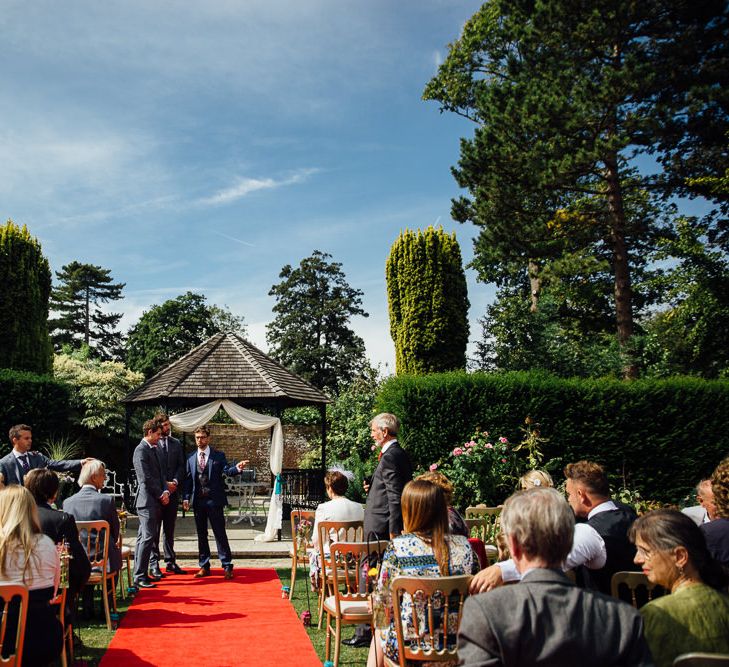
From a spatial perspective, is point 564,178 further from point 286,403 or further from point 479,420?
point 286,403

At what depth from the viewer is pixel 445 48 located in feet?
86.9

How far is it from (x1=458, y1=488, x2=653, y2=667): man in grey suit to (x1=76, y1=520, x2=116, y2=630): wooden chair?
18.3 feet

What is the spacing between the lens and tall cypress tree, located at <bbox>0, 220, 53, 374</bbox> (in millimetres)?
16859

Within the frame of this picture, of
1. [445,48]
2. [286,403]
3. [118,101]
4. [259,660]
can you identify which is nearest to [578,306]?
[445,48]

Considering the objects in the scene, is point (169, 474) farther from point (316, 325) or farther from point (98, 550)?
point (316, 325)

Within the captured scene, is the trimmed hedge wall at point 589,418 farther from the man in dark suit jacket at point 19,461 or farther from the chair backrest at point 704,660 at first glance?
the chair backrest at point 704,660

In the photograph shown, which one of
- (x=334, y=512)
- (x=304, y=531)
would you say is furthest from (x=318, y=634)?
(x=304, y=531)

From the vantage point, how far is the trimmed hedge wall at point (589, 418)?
13258 millimetres

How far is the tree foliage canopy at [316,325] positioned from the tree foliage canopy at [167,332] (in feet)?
16.8

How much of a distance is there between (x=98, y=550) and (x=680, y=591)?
626 cm

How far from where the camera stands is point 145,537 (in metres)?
9.03

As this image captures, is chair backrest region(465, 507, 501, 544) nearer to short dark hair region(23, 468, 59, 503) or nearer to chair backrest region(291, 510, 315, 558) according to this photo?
chair backrest region(291, 510, 315, 558)

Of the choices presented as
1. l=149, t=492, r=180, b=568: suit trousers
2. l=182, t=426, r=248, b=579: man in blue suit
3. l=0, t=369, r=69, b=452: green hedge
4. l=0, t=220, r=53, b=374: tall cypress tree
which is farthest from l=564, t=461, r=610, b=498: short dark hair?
l=0, t=220, r=53, b=374: tall cypress tree

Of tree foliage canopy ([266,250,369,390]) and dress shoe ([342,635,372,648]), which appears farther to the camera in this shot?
tree foliage canopy ([266,250,369,390])
